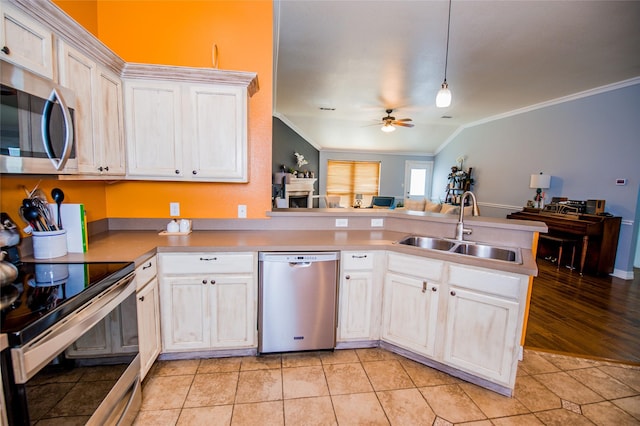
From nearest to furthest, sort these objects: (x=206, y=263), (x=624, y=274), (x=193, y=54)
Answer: (x=206, y=263)
(x=193, y=54)
(x=624, y=274)

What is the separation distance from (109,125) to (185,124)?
0.49 metres

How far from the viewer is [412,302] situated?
7.16 ft

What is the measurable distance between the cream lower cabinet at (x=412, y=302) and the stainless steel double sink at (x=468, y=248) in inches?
9.3

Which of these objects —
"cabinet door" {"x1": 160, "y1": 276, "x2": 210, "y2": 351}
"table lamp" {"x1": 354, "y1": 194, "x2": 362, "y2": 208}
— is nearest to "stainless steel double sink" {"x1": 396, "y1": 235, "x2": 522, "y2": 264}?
"cabinet door" {"x1": 160, "y1": 276, "x2": 210, "y2": 351}

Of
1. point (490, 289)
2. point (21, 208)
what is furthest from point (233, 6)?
point (490, 289)

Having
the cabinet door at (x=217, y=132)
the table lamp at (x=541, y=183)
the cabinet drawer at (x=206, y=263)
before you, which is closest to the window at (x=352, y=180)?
the table lamp at (x=541, y=183)

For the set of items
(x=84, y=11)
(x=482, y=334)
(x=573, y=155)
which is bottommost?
(x=482, y=334)

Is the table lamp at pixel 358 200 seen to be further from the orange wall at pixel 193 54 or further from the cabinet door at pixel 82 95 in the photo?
the cabinet door at pixel 82 95

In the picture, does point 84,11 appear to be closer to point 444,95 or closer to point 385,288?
point 444,95

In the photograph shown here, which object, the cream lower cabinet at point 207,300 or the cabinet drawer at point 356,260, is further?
the cabinet drawer at point 356,260

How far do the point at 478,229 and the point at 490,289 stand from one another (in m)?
0.68

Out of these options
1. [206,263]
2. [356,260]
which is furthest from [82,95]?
[356,260]

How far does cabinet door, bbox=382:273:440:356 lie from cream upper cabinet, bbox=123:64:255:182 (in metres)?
1.52

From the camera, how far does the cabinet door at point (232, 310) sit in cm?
209
